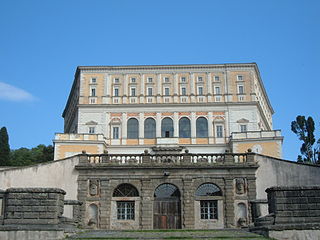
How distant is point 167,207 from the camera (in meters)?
31.5

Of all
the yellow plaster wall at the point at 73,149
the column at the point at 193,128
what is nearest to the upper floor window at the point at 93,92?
the yellow plaster wall at the point at 73,149

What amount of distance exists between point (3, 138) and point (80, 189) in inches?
1426

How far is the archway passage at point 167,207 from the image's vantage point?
31219 millimetres

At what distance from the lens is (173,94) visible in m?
66.1

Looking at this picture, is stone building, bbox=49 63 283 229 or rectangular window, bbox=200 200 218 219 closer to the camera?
rectangular window, bbox=200 200 218 219

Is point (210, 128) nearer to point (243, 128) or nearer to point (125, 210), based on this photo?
point (243, 128)

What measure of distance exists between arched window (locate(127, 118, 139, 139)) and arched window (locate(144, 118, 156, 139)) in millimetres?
1259

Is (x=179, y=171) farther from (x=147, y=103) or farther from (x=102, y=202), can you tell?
(x=147, y=103)

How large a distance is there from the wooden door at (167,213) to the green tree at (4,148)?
3559cm

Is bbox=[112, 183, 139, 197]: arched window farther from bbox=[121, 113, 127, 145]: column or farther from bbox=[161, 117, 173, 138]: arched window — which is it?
bbox=[161, 117, 173, 138]: arched window

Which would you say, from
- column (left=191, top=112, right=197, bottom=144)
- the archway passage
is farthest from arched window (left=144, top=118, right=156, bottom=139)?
the archway passage

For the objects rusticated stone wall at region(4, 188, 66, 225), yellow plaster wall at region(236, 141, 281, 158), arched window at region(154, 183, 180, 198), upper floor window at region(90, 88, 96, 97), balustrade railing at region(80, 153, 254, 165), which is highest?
upper floor window at region(90, 88, 96, 97)

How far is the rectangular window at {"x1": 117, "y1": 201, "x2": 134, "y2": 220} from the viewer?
3135cm

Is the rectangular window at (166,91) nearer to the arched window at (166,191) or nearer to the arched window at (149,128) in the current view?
the arched window at (149,128)
